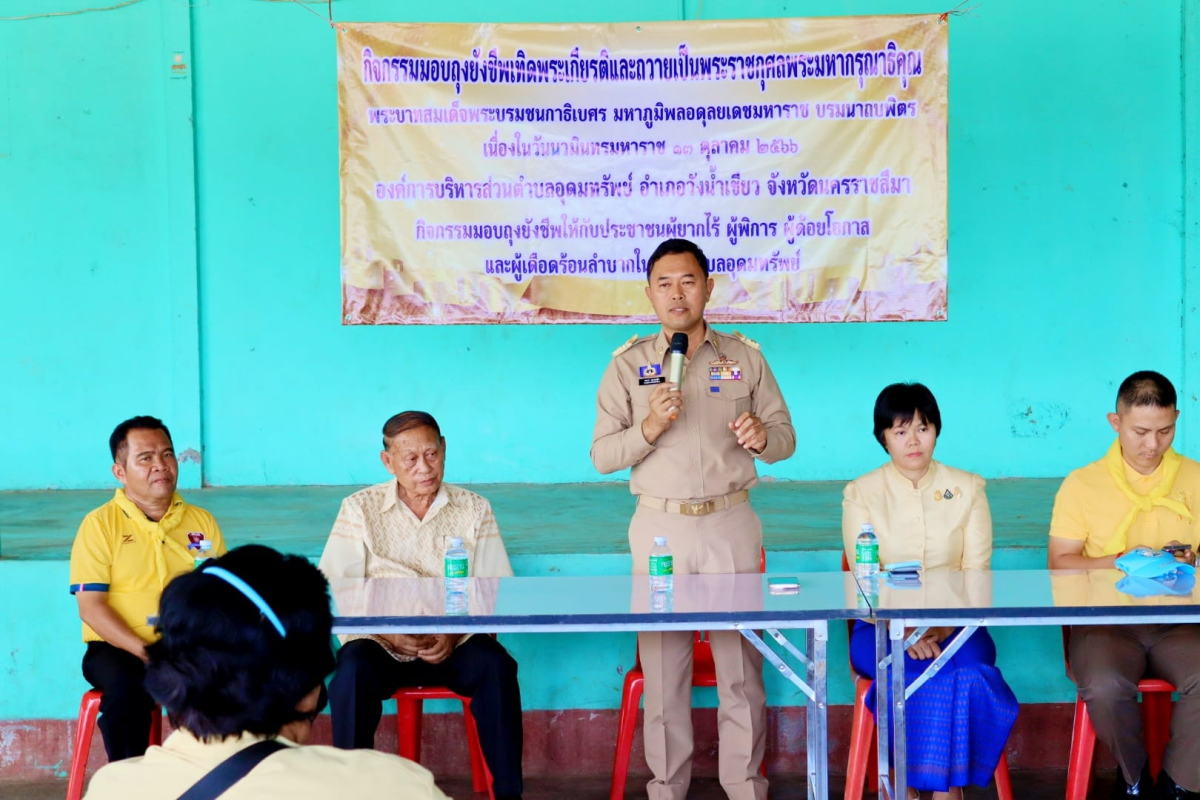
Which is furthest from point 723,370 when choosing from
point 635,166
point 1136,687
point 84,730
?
point 84,730

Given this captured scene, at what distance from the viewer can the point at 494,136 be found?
448 centimetres

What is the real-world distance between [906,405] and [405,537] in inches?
56.0

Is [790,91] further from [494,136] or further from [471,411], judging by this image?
[471,411]

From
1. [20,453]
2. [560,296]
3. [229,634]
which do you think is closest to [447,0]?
[560,296]

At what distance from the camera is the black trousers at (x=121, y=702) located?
302cm

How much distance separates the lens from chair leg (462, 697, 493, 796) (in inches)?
127

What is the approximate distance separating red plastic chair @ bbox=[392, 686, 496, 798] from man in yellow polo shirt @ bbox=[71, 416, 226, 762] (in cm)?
65

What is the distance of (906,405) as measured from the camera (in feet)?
10.6

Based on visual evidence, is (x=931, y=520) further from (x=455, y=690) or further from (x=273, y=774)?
(x=273, y=774)

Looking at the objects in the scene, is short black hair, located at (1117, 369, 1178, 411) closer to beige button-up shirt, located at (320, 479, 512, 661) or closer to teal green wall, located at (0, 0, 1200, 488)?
beige button-up shirt, located at (320, 479, 512, 661)

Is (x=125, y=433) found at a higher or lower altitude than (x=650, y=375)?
lower

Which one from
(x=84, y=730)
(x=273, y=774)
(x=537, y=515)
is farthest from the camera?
(x=537, y=515)

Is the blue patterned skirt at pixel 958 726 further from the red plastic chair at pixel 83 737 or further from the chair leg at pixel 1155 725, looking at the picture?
the red plastic chair at pixel 83 737

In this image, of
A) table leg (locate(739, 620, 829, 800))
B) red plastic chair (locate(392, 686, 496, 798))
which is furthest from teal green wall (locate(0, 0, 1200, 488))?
table leg (locate(739, 620, 829, 800))
